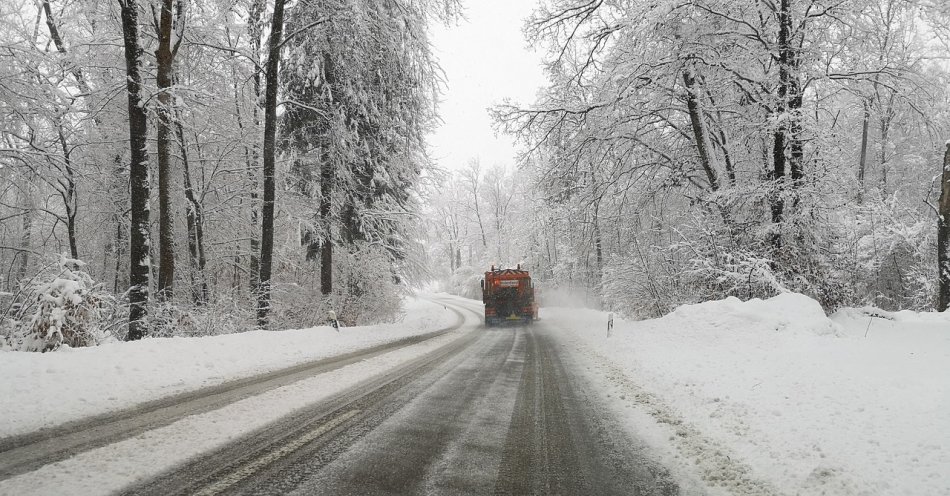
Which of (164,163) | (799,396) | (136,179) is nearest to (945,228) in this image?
(799,396)

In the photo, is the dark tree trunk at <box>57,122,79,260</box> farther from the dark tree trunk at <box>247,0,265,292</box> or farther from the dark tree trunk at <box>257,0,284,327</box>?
the dark tree trunk at <box>257,0,284,327</box>

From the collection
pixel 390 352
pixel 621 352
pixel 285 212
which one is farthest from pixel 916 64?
pixel 285 212

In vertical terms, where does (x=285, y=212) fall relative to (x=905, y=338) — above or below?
above

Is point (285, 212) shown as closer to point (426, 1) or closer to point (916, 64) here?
point (426, 1)

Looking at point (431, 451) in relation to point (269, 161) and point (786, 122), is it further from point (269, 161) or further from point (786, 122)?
point (269, 161)

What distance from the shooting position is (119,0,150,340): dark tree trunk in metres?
8.98

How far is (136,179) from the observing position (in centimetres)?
905

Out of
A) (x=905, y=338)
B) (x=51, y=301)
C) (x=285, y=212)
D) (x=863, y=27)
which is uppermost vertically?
(x=863, y=27)

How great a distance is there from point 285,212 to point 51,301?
29.5ft

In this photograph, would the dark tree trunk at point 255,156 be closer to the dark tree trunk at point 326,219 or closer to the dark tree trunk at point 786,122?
the dark tree trunk at point 326,219

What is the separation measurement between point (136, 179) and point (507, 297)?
16.3m

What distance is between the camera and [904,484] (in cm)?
332

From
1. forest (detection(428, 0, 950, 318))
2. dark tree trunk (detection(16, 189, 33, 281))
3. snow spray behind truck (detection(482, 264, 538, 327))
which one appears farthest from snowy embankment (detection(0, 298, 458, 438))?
snow spray behind truck (detection(482, 264, 538, 327))

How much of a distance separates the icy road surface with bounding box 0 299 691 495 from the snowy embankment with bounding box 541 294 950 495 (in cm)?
83
